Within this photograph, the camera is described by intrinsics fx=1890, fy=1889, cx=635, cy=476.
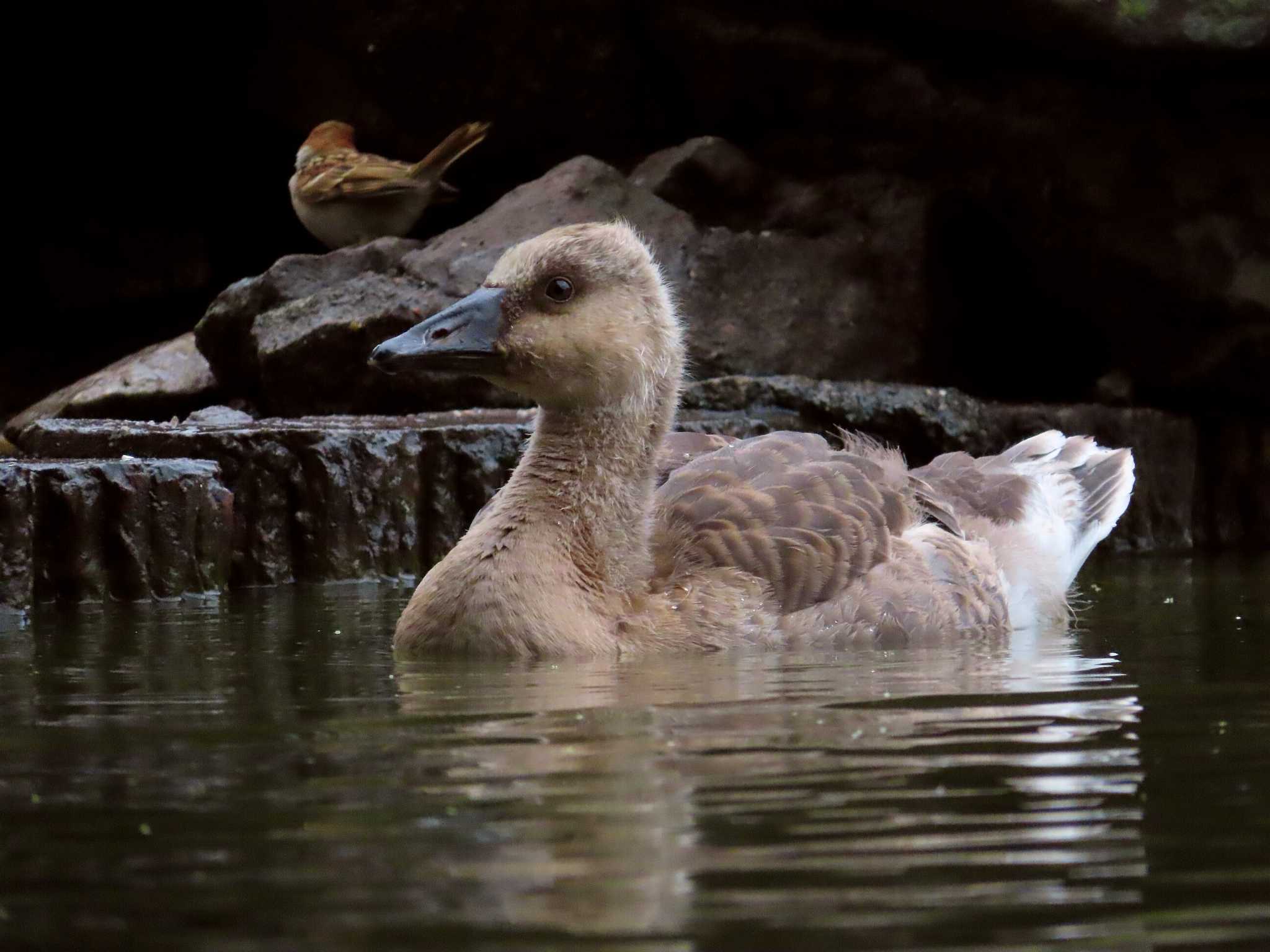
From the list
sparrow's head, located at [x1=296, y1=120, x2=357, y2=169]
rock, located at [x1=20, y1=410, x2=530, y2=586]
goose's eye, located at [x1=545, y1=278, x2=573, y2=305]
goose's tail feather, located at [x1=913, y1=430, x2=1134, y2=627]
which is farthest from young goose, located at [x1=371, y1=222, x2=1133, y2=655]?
sparrow's head, located at [x1=296, y1=120, x2=357, y2=169]

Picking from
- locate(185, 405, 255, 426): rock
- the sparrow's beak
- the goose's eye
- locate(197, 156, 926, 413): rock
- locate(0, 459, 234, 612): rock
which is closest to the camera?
the sparrow's beak

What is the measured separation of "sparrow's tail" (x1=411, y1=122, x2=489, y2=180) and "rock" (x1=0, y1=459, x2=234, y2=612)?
5750mm

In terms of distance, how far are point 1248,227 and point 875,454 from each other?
5575 mm

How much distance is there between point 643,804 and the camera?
3.00m

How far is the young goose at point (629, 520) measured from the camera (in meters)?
5.48

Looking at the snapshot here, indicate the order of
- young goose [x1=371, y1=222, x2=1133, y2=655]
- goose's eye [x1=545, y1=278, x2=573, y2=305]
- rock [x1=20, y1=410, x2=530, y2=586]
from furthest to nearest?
rock [x1=20, y1=410, x2=530, y2=586], goose's eye [x1=545, y1=278, x2=573, y2=305], young goose [x1=371, y1=222, x2=1133, y2=655]

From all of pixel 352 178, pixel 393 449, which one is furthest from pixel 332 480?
pixel 352 178

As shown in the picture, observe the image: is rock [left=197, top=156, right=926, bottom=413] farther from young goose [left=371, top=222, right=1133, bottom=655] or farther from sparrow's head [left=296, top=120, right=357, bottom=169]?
young goose [left=371, top=222, right=1133, bottom=655]

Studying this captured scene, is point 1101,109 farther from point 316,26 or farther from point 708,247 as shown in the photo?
point 316,26

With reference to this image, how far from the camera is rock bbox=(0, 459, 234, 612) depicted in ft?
24.7

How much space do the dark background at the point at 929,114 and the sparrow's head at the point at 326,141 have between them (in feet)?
2.29

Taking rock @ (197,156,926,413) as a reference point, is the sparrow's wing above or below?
above

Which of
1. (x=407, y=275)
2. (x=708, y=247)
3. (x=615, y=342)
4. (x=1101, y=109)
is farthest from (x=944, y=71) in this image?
(x=615, y=342)

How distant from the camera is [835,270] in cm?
1239
